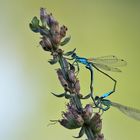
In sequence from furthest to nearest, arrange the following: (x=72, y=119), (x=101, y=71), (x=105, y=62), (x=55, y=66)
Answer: (x=55, y=66), (x=105, y=62), (x=101, y=71), (x=72, y=119)

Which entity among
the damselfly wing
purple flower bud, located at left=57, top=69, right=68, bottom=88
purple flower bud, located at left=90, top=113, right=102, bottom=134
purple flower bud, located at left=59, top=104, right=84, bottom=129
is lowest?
purple flower bud, located at left=90, top=113, right=102, bottom=134

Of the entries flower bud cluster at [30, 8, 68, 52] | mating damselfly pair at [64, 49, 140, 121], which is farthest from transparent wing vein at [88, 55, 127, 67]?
flower bud cluster at [30, 8, 68, 52]

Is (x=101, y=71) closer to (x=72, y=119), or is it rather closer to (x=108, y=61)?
(x=108, y=61)

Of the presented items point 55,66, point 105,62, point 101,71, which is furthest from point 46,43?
point 55,66

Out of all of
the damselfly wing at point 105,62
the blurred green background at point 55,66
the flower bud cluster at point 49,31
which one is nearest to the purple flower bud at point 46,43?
the flower bud cluster at point 49,31

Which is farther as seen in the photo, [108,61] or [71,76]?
[108,61]

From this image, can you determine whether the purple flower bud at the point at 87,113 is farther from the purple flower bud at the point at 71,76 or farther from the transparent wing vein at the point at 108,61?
the transparent wing vein at the point at 108,61

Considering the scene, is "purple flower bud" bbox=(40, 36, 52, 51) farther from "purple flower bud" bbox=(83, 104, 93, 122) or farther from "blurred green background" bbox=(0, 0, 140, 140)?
"blurred green background" bbox=(0, 0, 140, 140)

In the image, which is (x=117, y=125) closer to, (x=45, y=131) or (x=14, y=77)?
(x=45, y=131)

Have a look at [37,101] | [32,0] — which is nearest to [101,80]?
[37,101]
